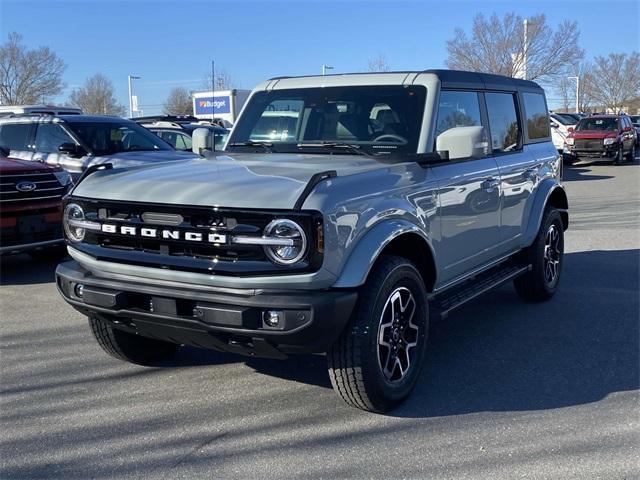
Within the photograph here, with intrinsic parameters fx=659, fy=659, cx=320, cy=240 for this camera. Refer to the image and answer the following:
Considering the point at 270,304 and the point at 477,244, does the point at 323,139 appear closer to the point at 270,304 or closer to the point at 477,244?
the point at 477,244

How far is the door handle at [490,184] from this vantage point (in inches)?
194

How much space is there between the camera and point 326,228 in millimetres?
3277

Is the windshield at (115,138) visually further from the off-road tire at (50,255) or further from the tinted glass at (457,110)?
the tinted glass at (457,110)

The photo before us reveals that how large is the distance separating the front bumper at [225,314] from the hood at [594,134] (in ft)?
74.4

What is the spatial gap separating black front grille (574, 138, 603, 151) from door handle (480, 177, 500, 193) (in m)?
20.3

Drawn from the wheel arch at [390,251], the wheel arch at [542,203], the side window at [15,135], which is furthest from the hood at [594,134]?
the wheel arch at [390,251]

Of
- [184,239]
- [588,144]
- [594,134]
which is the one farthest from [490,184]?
[594,134]

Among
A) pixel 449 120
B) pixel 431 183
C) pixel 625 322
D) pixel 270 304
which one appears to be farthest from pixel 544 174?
pixel 270 304

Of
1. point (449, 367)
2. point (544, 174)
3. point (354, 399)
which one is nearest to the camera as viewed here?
point (354, 399)

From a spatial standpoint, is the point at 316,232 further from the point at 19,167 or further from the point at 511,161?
the point at 19,167

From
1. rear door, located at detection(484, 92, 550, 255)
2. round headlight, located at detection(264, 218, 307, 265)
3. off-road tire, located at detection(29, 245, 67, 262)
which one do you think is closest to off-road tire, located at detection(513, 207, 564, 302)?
rear door, located at detection(484, 92, 550, 255)

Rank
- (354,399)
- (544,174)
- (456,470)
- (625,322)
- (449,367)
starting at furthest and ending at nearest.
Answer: (544,174), (625,322), (449,367), (354,399), (456,470)

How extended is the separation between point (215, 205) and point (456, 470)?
1.79m

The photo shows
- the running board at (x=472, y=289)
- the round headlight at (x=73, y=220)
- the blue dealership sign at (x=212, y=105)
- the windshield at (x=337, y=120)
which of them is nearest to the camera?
the round headlight at (x=73, y=220)
